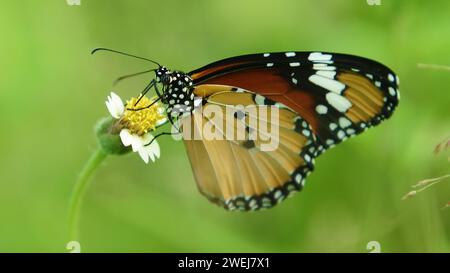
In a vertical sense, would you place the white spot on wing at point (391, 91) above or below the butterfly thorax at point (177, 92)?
below

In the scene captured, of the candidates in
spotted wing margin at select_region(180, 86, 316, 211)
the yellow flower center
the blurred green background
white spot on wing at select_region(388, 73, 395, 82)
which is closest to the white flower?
the yellow flower center

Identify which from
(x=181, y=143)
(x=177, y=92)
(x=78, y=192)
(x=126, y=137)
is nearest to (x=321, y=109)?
(x=177, y=92)

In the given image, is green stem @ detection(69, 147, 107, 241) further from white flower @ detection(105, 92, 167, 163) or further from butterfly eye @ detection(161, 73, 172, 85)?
butterfly eye @ detection(161, 73, 172, 85)

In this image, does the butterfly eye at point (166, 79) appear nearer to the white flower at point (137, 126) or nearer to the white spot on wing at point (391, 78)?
the white flower at point (137, 126)

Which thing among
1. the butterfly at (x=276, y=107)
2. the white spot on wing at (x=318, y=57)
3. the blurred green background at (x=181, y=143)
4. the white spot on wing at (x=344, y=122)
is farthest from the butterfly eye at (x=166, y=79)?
the white spot on wing at (x=344, y=122)

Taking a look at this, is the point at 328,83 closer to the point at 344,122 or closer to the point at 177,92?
the point at 344,122
